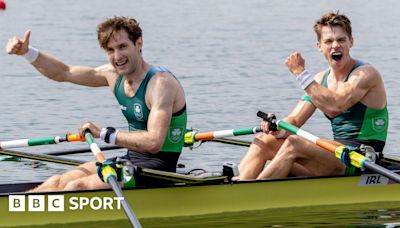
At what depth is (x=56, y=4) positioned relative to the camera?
36.3 meters

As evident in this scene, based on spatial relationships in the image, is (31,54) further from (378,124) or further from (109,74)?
(378,124)

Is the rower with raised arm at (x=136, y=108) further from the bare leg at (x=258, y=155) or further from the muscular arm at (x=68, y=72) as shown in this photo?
the bare leg at (x=258, y=155)

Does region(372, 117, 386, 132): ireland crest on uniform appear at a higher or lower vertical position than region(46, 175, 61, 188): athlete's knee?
higher

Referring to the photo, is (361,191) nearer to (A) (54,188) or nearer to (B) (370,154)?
(B) (370,154)

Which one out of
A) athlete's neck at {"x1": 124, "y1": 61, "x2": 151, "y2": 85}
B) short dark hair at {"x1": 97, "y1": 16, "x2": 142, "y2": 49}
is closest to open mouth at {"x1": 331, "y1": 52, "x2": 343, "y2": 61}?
athlete's neck at {"x1": 124, "y1": 61, "x2": 151, "y2": 85}

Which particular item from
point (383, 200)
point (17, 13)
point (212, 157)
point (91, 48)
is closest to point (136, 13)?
point (17, 13)

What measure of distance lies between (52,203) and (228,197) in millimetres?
1951

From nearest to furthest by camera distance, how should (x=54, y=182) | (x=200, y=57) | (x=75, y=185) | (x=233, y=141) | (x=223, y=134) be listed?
(x=75, y=185) < (x=54, y=182) < (x=223, y=134) < (x=233, y=141) < (x=200, y=57)

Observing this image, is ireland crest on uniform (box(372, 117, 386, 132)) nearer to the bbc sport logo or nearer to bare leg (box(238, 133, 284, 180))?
bare leg (box(238, 133, 284, 180))

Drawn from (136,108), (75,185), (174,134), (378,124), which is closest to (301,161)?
(378,124)

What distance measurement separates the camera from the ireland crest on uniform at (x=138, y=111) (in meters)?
12.8

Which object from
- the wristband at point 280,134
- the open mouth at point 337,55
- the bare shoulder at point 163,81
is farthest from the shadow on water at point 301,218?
the open mouth at point 337,55

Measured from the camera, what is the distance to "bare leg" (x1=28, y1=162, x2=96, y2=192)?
1255 cm

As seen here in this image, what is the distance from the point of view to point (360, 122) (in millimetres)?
13727
